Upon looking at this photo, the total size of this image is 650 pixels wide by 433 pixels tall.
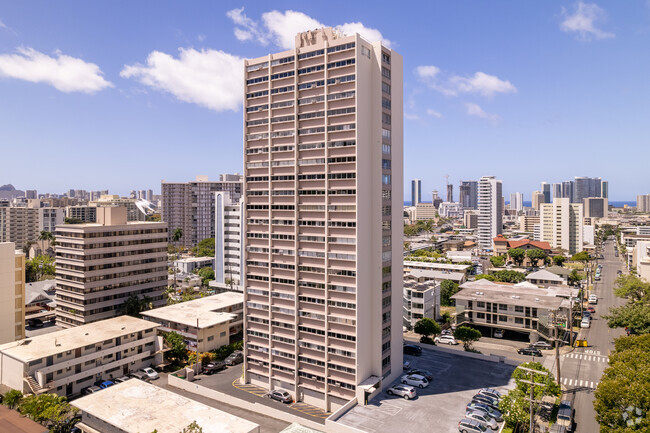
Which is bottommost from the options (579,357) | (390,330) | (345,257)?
(579,357)

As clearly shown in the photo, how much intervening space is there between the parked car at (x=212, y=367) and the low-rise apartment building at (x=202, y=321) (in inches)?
256

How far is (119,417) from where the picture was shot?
47281 millimetres

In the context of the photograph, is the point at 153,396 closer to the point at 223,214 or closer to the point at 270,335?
the point at 270,335

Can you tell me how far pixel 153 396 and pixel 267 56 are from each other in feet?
171

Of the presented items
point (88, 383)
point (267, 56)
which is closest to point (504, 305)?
point (267, 56)

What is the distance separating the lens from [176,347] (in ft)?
244

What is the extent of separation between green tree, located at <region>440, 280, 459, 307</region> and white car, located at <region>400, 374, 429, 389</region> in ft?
196

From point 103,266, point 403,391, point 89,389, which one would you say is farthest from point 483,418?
point 103,266

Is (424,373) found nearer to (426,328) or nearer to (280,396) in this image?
(426,328)

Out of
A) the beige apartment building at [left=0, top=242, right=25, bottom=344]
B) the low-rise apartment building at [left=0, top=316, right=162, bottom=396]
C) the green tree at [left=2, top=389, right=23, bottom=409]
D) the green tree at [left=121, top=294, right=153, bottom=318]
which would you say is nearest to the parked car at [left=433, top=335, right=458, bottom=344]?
the low-rise apartment building at [left=0, top=316, right=162, bottom=396]

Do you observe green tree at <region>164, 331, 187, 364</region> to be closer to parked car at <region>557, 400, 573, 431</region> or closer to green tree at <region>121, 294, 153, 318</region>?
green tree at <region>121, 294, 153, 318</region>

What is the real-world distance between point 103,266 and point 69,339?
24.9m

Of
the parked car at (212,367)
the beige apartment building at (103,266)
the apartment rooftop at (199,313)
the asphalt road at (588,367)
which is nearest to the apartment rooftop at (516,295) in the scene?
the asphalt road at (588,367)

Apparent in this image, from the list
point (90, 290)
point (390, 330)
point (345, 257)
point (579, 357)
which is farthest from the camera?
point (90, 290)
